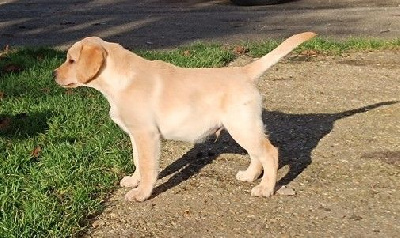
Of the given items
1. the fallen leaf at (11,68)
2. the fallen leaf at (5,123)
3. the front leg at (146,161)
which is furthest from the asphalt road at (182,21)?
the front leg at (146,161)

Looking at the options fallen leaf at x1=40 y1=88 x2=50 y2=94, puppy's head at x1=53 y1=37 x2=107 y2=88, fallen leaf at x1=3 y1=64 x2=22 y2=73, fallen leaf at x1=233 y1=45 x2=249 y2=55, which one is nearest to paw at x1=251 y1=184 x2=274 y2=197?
puppy's head at x1=53 y1=37 x2=107 y2=88

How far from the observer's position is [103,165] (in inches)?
186

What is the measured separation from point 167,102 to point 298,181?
1047 millimetres

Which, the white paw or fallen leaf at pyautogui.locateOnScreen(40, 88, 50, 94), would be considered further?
fallen leaf at pyautogui.locateOnScreen(40, 88, 50, 94)

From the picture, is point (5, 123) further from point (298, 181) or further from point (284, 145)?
point (298, 181)

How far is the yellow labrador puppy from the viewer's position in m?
4.16

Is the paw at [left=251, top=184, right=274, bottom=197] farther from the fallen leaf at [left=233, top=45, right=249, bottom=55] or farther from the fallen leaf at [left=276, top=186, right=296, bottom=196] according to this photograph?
the fallen leaf at [left=233, top=45, right=249, bottom=55]

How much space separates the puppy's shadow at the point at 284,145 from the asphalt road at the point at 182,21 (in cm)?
465

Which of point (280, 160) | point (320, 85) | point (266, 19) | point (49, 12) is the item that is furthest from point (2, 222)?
point (49, 12)

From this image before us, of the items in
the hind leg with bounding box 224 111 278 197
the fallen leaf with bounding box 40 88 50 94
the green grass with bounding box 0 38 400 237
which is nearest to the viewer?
the green grass with bounding box 0 38 400 237

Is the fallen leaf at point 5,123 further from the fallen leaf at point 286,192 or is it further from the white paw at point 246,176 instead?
the fallen leaf at point 286,192

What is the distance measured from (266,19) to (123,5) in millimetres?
4732

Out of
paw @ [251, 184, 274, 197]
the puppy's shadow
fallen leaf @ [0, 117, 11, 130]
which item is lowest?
the puppy's shadow

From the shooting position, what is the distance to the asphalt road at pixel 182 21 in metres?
11.2
